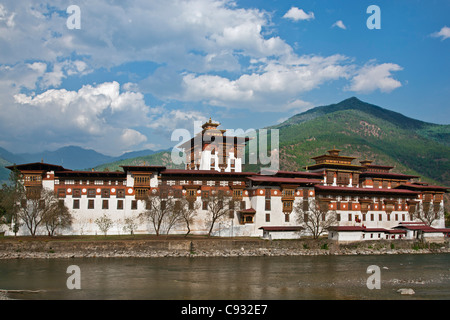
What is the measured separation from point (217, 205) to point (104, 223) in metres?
17.4

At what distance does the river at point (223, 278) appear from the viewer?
29.5 metres

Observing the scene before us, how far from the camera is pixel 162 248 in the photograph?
51812 millimetres

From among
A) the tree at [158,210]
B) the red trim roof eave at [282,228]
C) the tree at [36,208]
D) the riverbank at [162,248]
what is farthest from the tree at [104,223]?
the red trim roof eave at [282,228]

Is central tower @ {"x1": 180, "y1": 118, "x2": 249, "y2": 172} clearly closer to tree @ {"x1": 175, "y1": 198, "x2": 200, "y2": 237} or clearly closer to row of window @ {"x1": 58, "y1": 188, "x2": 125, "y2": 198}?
tree @ {"x1": 175, "y1": 198, "x2": 200, "y2": 237}

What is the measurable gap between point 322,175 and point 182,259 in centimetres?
3859

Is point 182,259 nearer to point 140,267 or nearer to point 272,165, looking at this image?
point 140,267

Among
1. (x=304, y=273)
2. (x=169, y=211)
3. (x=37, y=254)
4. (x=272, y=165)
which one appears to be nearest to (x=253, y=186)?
(x=169, y=211)

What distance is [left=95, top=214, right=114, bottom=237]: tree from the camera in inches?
2323

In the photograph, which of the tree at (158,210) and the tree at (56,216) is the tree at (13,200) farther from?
the tree at (158,210)

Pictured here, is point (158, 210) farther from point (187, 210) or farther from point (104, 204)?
point (104, 204)

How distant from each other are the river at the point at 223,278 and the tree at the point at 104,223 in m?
11.9

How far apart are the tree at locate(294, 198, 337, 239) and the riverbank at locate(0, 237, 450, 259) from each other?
11.3 feet

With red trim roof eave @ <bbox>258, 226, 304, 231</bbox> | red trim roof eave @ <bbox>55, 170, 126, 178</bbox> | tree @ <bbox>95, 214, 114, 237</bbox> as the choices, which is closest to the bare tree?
red trim roof eave @ <bbox>258, 226, 304, 231</bbox>

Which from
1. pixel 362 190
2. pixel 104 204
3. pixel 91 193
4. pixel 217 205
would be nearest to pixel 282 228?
pixel 217 205
